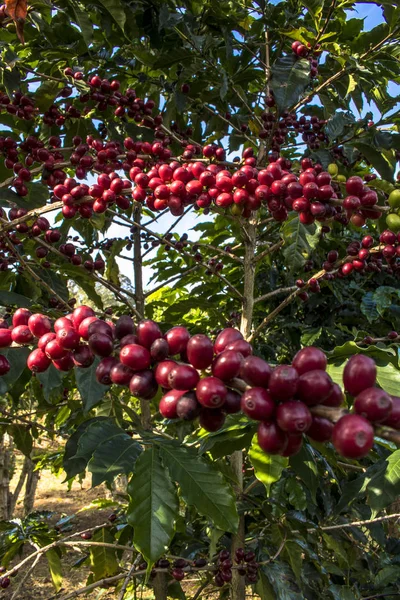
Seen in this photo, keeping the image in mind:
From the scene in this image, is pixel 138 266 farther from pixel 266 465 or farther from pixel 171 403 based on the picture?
pixel 171 403

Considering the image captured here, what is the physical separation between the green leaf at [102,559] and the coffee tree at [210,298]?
0.01m

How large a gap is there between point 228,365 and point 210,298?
9.60 ft

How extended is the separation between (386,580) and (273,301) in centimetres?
231

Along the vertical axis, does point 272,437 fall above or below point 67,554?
above

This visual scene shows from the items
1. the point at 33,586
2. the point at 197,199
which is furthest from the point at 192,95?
the point at 33,586

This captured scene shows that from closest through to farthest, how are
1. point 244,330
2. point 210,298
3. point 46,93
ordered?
1. point 46,93
2. point 244,330
3. point 210,298

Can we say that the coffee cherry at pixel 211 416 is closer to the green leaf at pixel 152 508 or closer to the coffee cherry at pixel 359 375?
the coffee cherry at pixel 359 375

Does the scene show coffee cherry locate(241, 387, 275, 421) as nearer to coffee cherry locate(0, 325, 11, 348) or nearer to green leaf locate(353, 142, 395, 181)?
coffee cherry locate(0, 325, 11, 348)

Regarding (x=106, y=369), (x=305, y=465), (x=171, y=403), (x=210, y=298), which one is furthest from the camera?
(x=210, y=298)

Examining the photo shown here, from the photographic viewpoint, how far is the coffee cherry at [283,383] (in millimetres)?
656

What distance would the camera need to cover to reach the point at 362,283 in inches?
158

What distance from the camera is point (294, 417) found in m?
0.63

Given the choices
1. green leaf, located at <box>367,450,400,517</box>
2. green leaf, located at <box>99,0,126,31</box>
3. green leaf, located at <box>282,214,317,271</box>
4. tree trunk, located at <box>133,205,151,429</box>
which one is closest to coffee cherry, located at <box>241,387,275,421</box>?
green leaf, located at <box>367,450,400,517</box>

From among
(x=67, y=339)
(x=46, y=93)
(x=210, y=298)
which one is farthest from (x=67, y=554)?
(x=67, y=339)
